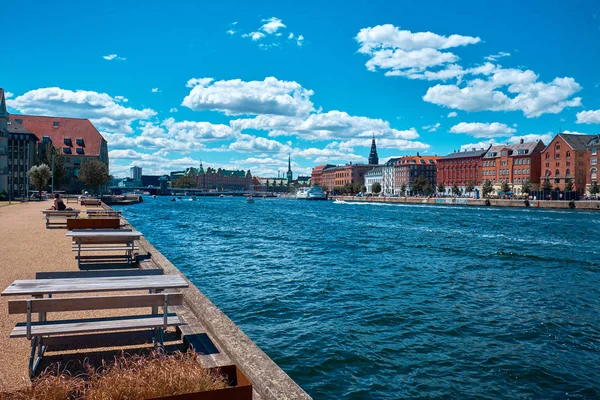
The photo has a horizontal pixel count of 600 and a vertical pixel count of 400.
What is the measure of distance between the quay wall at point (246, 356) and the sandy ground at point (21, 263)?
4.41ft

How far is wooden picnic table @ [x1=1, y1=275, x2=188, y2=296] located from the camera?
22.4ft

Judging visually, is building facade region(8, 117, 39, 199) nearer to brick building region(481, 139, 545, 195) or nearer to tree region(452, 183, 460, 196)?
tree region(452, 183, 460, 196)

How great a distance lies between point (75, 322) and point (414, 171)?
191 metres

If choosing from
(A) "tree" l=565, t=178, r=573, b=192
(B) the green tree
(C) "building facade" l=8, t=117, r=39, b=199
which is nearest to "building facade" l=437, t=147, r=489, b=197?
(B) the green tree

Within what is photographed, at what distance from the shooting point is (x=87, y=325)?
657cm

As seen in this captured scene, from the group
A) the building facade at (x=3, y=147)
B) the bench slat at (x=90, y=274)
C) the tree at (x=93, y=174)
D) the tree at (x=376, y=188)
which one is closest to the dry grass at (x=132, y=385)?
the bench slat at (x=90, y=274)

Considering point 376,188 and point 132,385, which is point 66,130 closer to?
point 376,188

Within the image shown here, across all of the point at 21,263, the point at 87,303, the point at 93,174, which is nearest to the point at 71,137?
the point at 93,174

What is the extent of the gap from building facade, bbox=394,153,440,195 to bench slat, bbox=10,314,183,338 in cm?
18455

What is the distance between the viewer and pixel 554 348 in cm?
1102

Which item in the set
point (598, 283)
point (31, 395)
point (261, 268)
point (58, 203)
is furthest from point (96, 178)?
point (31, 395)

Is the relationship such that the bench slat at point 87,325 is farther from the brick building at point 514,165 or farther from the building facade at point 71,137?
the brick building at point 514,165

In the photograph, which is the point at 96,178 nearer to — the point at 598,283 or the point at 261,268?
the point at 261,268

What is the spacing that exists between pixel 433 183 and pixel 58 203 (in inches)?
6898
